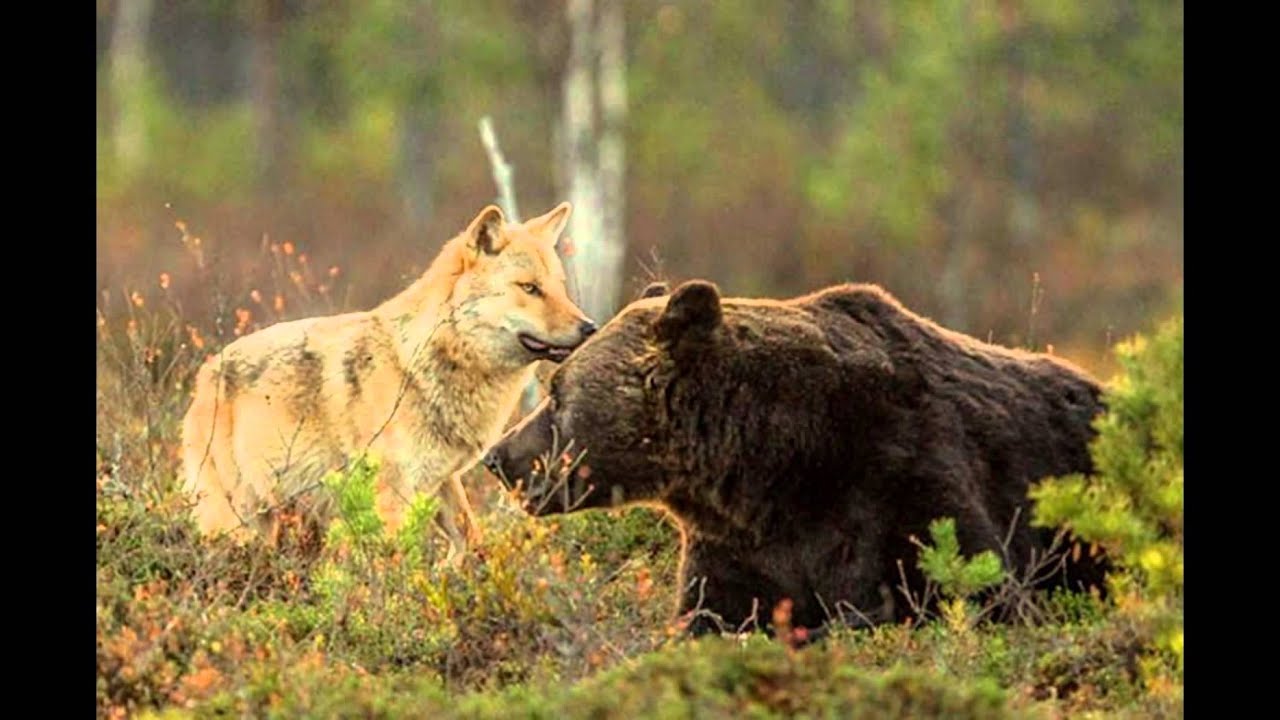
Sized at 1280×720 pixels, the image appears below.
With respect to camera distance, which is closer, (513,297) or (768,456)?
(768,456)

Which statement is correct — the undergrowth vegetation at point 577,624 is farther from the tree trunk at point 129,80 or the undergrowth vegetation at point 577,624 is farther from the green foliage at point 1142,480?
the tree trunk at point 129,80

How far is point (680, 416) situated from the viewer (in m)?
7.93

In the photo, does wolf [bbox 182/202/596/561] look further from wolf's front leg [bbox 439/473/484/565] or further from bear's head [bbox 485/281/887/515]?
bear's head [bbox 485/281/887/515]

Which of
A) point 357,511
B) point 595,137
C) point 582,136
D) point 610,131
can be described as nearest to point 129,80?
point 610,131

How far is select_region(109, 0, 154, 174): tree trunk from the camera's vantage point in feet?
130

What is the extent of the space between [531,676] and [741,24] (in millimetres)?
33939

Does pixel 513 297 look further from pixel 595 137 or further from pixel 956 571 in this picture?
pixel 595 137

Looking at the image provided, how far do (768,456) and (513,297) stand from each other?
162 centimetres

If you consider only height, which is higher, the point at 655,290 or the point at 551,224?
the point at 551,224

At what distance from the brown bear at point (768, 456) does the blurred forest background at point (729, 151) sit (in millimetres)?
15828

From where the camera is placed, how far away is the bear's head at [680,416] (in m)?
7.90

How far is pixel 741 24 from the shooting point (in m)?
40.2

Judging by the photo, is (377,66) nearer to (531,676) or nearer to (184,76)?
(184,76)
